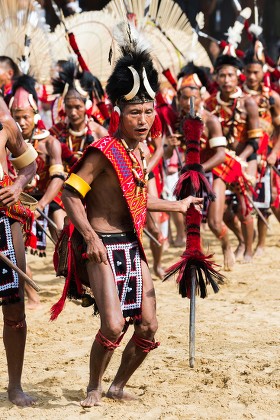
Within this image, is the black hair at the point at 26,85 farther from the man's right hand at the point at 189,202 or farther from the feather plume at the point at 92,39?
the man's right hand at the point at 189,202

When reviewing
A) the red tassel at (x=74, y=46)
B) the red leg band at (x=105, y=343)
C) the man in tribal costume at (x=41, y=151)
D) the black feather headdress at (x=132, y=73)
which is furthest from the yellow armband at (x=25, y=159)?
the red tassel at (x=74, y=46)

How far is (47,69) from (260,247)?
3.29 m

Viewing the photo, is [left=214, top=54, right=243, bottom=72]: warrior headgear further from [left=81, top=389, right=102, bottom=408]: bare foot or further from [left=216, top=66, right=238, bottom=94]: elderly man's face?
[left=81, top=389, right=102, bottom=408]: bare foot

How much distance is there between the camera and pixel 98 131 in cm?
898

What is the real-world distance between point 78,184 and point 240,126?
17.8 feet

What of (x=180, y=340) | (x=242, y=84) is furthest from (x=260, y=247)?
(x=180, y=340)

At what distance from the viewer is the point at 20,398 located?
498 centimetres

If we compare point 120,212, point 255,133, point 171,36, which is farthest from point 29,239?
point 171,36

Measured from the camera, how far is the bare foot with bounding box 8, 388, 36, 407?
4.96 m

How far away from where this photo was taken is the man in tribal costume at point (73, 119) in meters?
8.77

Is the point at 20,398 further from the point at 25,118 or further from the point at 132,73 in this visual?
the point at 25,118

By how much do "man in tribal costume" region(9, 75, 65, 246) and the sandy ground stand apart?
2.64ft

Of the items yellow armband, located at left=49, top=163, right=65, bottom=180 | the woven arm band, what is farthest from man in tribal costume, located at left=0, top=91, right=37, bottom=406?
the woven arm band

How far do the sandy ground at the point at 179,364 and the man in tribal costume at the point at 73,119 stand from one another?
143 cm
